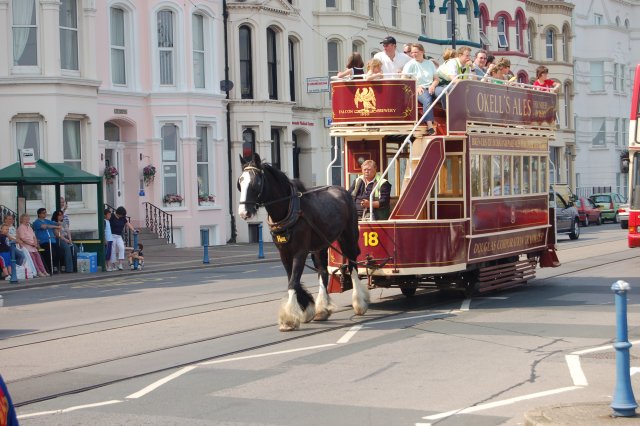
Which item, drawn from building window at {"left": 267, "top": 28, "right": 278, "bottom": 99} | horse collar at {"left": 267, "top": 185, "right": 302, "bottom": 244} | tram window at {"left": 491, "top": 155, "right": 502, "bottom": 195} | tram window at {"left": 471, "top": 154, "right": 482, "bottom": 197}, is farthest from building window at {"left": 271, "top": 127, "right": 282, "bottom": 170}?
horse collar at {"left": 267, "top": 185, "right": 302, "bottom": 244}

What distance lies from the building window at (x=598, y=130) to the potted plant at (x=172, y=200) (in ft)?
136

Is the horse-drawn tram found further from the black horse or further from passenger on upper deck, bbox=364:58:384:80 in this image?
the black horse

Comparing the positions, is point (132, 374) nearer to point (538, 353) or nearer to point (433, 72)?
point (538, 353)

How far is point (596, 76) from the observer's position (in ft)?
238

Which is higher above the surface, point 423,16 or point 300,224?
point 423,16

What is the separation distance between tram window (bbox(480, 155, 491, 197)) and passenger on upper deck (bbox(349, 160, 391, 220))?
6.73 ft

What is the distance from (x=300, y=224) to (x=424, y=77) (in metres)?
4.02

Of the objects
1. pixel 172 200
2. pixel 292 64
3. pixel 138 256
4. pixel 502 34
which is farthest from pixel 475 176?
pixel 502 34

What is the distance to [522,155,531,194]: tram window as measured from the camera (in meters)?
20.2

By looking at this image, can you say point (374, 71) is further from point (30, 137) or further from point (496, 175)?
point (30, 137)

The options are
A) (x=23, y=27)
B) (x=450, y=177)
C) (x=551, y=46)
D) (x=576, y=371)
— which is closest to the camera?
(x=576, y=371)

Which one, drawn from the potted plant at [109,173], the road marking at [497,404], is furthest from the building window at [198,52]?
the road marking at [497,404]

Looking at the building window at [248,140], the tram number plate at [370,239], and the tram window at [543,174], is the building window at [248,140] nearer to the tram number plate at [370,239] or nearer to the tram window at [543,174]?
the tram window at [543,174]

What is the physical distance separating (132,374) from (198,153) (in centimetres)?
2877
